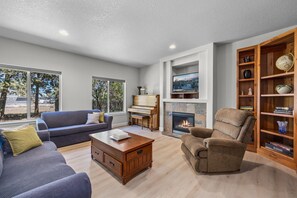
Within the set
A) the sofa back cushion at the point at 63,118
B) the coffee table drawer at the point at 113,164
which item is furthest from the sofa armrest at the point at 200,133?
the sofa back cushion at the point at 63,118

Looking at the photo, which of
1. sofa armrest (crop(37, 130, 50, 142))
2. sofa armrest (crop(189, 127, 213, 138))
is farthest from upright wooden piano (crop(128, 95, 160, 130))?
sofa armrest (crop(37, 130, 50, 142))

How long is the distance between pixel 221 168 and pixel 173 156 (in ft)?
2.92

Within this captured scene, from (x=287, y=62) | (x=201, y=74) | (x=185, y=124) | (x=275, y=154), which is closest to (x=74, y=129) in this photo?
(x=185, y=124)

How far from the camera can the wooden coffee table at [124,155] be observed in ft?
5.98

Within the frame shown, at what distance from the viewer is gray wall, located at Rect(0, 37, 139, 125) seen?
3.22 meters

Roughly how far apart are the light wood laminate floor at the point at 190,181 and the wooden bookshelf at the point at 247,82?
963mm

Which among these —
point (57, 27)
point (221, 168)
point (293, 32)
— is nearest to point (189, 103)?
point (221, 168)

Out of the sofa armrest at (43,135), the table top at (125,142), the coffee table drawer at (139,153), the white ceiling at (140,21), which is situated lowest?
the coffee table drawer at (139,153)

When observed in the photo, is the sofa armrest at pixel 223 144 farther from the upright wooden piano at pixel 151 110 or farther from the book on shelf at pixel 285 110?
the upright wooden piano at pixel 151 110

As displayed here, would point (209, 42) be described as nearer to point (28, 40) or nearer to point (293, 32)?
point (293, 32)

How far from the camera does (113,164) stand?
1.95 metres

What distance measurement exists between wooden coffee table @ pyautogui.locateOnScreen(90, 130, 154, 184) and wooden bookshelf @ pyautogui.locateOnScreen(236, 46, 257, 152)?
8.02 ft

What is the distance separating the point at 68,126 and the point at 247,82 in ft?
15.4

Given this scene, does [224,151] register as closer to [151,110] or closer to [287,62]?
[287,62]
